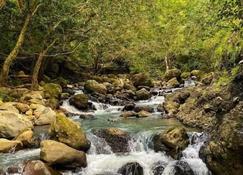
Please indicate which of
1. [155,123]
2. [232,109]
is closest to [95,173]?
[232,109]

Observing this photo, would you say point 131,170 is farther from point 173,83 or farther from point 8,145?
point 173,83

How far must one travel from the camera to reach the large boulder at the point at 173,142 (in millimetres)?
12150

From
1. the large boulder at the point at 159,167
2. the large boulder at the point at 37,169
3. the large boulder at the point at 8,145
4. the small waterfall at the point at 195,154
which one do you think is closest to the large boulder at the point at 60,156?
the large boulder at the point at 37,169

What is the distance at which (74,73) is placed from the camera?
30578 mm

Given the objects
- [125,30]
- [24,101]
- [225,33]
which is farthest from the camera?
[125,30]

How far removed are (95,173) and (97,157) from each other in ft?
3.61

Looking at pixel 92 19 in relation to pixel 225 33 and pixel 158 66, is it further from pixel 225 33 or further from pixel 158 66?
pixel 158 66

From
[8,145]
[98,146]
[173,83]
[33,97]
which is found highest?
[33,97]

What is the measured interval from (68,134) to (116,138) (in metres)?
1.92

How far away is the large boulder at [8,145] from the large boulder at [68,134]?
1.06 metres

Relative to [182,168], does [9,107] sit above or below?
above

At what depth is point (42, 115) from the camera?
16562 millimetres

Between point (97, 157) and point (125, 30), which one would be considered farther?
point (125, 30)

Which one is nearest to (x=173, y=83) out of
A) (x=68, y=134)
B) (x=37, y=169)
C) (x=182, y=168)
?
(x=68, y=134)
